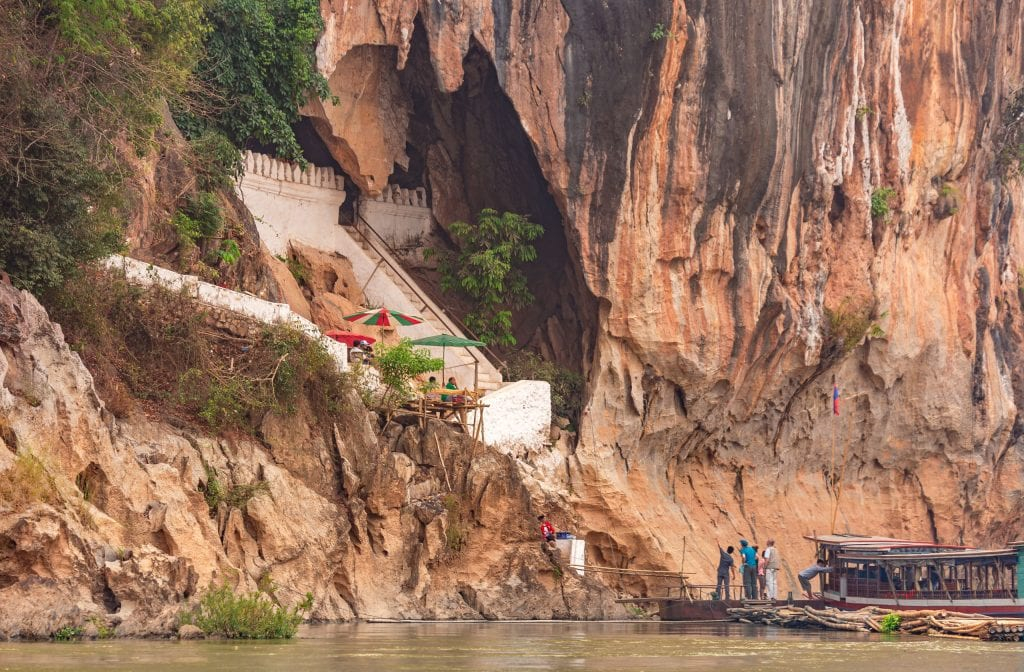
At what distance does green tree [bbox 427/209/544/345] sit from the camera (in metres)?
31.7

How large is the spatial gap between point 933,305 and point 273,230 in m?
16.8

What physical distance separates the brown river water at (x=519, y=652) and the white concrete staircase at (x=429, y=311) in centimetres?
966

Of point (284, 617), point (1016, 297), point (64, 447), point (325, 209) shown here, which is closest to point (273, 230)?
point (325, 209)

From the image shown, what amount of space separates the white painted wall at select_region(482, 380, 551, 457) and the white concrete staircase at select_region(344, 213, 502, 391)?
645mm

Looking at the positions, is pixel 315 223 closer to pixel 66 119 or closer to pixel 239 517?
pixel 239 517

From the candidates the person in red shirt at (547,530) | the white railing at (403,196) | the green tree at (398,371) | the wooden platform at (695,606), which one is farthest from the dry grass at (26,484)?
the white railing at (403,196)

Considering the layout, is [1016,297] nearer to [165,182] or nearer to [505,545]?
[505,545]

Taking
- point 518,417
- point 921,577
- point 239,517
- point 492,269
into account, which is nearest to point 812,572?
point 921,577

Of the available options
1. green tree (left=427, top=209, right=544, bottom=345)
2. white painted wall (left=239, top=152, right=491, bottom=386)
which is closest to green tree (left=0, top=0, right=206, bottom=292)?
white painted wall (left=239, top=152, right=491, bottom=386)

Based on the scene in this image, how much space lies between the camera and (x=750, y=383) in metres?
33.7

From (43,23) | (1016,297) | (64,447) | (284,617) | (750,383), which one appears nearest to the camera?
(284,617)

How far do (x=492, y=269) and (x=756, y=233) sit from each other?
5977 mm

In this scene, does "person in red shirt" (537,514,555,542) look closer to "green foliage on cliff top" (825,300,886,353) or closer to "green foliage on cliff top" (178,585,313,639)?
"green foliage on cliff top" (825,300,886,353)

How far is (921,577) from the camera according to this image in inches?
1038
